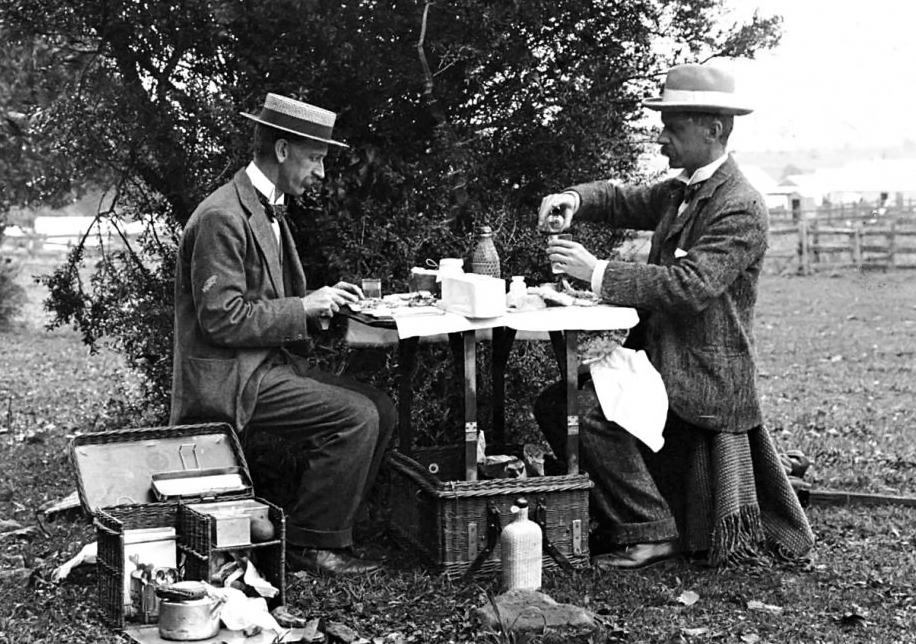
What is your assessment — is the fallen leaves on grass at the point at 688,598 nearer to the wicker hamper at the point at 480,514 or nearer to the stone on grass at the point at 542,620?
A: the wicker hamper at the point at 480,514

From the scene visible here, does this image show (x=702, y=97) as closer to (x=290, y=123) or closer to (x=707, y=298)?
(x=707, y=298)

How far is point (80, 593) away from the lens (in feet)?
16.2

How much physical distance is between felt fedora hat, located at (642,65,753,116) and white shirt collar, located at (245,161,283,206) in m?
1.65

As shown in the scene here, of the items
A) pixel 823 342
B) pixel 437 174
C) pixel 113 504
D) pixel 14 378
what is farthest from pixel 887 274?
pixel 113 504

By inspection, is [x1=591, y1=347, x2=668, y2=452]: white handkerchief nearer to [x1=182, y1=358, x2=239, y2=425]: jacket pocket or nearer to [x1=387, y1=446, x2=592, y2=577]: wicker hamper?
[x1=387, y1=446, x2=592, y2=577]: wicker hamper

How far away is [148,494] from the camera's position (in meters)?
4.94

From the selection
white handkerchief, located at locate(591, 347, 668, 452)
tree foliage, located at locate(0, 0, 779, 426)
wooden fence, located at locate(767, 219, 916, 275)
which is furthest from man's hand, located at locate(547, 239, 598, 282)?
wooden fence, located at locate(767, 219, 916, 275)

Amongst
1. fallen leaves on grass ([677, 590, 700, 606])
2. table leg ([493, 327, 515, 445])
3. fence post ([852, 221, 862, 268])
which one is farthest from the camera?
fence post ([852, 221, 862, 268])

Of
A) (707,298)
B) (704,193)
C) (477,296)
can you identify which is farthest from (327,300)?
(704,193)

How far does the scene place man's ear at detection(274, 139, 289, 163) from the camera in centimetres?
524

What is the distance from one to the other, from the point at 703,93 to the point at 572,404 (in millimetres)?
1418

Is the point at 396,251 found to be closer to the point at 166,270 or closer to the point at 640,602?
the point at 166,270

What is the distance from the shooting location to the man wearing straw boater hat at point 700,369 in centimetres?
531

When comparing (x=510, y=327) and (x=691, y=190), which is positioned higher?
(x=691, y=190)
